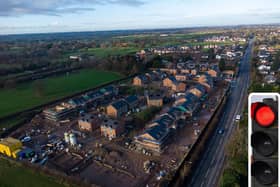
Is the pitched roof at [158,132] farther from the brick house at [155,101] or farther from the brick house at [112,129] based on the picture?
the brick house at [155,101]

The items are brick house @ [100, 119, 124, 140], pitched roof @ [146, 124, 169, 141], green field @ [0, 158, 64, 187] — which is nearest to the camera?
green field @ [0, 158, 64, 187]

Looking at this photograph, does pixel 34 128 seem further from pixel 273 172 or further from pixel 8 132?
pixel 273 172

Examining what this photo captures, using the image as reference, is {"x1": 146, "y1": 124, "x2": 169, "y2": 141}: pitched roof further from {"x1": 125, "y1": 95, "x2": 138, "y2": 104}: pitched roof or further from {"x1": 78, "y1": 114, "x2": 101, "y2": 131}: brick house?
{"x1": 125, "y1": 95, "x2": 138, "y2": 104}: pitched roof

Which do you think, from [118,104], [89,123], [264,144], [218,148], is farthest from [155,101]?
[264,144]

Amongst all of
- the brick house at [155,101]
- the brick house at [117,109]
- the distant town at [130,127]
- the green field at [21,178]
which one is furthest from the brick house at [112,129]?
the brick house at [155,101]

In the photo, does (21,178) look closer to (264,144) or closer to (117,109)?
(117,109)

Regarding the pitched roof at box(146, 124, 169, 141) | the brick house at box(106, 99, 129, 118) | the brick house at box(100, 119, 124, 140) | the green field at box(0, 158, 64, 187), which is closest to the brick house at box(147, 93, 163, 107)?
the brick house at box(106, 99, 129, 118)
